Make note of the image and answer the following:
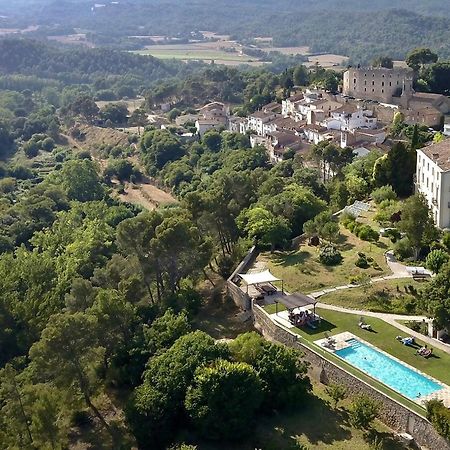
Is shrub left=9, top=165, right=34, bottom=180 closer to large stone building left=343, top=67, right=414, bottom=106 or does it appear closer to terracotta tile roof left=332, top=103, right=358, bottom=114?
terracotta tile roof left=332, top=103, right=358, bottom=114

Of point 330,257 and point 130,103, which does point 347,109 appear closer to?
point 330,257

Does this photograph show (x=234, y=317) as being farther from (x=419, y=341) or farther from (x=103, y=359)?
(x=419, y=341)

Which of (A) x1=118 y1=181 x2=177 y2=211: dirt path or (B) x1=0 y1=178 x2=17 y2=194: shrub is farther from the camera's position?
(B) x1=0 y1=178 x2=17 y2=194: shrub

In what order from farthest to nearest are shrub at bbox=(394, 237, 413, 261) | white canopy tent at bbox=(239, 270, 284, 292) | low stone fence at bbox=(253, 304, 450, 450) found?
1. shrub at bbox=(394, 237, 413, 261)
2. white canopy tent at bbox=(239, 270, 284, 292)
3. low stone fence at bbox=(253, 304, 450, 450)

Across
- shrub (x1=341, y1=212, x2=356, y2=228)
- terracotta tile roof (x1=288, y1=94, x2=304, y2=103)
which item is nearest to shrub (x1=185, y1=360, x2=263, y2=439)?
shrub (x1=341, y1=212, x2=356, y2=228)

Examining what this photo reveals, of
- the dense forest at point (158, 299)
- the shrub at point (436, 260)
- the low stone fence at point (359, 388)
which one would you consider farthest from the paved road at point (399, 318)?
the shrub at point (436, 260)

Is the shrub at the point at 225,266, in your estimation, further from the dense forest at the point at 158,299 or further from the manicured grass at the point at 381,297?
the manicured grass at the point at 381,297
